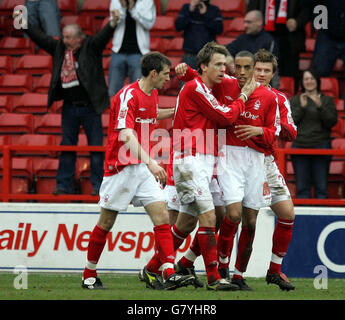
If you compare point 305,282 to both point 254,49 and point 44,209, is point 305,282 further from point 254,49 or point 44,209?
point 254,49

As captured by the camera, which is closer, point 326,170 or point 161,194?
point 161,194

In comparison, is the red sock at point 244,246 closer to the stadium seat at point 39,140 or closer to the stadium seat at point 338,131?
the stadium seat at point 338,131

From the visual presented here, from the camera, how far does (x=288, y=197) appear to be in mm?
7738

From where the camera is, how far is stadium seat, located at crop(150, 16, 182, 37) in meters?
13.9

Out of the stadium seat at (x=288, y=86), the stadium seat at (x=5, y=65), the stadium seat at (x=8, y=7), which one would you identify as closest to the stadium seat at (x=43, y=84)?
the stadium seat at (x=5, y=65)

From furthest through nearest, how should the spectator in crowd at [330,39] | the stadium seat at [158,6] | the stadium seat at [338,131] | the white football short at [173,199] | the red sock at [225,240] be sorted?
1. the stadium seat at [158,6]
2. the stadium seat at [338,131]
3. the spectator in crowd at [330,39]
4. the white football short at [173,199]
5. the red sock at [225,240]

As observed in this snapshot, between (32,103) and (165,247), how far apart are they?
18.8 feet

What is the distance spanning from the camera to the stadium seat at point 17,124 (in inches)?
477

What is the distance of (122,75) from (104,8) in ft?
11.3

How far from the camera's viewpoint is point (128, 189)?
7.45 meters

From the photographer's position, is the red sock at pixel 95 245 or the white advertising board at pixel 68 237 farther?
the white advertising board at pixel 68 237

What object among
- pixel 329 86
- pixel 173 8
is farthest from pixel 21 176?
pixel 173 8

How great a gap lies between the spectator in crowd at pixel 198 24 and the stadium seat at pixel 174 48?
63.1 inches

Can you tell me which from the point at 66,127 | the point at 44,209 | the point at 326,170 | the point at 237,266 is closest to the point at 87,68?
the point at 66,127
